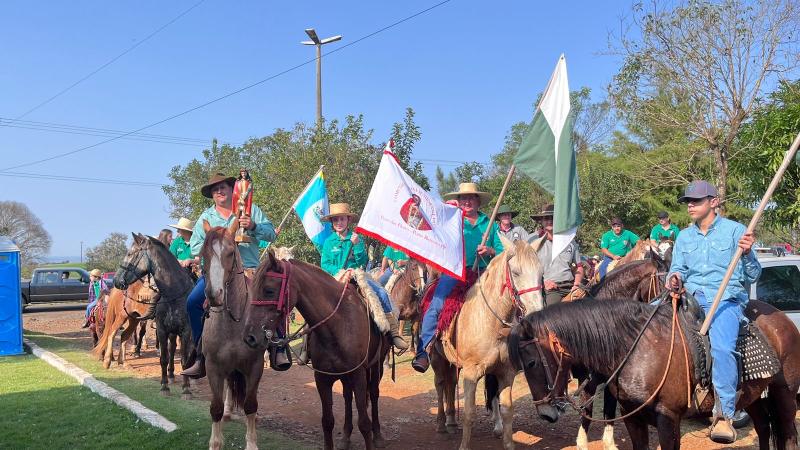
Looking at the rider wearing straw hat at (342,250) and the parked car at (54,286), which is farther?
the parked car at (54,286)

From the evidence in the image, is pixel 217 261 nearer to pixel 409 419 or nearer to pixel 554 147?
pixel 554 147

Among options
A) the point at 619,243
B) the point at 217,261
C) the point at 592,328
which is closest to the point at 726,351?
the point at 592,328

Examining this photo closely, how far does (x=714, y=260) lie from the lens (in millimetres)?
4852

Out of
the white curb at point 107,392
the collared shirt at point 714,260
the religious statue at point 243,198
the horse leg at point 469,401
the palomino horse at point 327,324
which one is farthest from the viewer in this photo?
the white curb at point 107,392

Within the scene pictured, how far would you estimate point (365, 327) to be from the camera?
20.7 feet

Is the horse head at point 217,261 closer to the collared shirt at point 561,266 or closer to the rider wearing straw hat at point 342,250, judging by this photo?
the rider wearing straw hat at point 342,250

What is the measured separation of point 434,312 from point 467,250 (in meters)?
0.87

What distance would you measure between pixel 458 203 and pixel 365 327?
83.0 inches

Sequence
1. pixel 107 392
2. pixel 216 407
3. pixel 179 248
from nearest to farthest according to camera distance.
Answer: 1. pixel 216 407
2. pixel 107 392
3. pixel 179 248

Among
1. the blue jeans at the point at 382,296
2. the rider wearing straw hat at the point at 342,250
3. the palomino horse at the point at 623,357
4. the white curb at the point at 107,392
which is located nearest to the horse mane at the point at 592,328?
the palomino horse at the point at 623,357

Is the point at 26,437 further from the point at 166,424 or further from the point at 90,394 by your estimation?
the point at 90,394

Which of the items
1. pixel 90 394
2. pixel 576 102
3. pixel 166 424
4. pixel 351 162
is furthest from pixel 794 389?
pixel 576 102

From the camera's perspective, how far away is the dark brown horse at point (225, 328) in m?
5.61

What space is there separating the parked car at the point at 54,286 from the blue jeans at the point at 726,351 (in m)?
29.8
